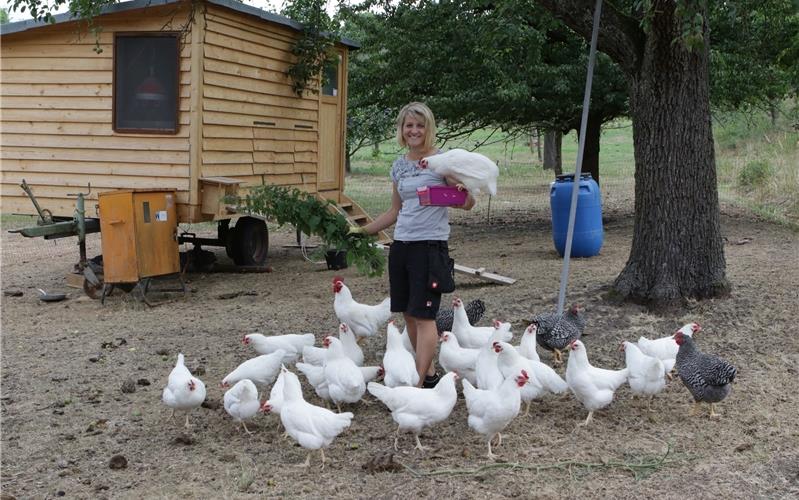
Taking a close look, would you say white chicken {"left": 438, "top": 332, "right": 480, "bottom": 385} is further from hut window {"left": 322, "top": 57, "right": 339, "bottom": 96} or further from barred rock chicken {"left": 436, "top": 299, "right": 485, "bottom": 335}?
hut window {"left": 322, "top": 57, "right": 339, "bottom": 96}

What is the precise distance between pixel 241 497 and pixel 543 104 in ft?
32.8

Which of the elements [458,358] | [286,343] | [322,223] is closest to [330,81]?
[322,223]

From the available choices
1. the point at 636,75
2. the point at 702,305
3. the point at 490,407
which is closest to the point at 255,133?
the point at 636,75

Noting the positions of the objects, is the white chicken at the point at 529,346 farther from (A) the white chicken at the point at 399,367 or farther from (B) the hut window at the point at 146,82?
(B) the hut window at the point at 146,82

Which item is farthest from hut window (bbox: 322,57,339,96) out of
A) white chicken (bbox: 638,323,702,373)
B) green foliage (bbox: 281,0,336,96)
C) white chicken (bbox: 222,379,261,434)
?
white chicken (bbox: 222,379,261,434)

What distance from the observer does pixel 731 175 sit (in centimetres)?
2166

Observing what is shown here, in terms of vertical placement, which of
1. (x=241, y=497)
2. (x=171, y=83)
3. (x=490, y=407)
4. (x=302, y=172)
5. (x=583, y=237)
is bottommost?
(x=241, y=497)

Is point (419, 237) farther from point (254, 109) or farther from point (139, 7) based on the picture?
point (254, 109)

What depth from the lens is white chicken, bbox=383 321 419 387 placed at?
5301 millimetres

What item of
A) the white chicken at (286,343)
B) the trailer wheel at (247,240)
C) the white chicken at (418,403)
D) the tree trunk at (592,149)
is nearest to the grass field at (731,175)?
the tree trunk at (592,149)

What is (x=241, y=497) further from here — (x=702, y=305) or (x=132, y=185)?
(x=132, y=185)

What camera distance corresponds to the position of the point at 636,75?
25.0 ft

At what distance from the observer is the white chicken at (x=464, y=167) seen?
5137mm

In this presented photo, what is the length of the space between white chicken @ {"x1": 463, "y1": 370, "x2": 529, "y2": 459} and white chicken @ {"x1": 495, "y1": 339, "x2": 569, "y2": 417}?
0.46 meters
